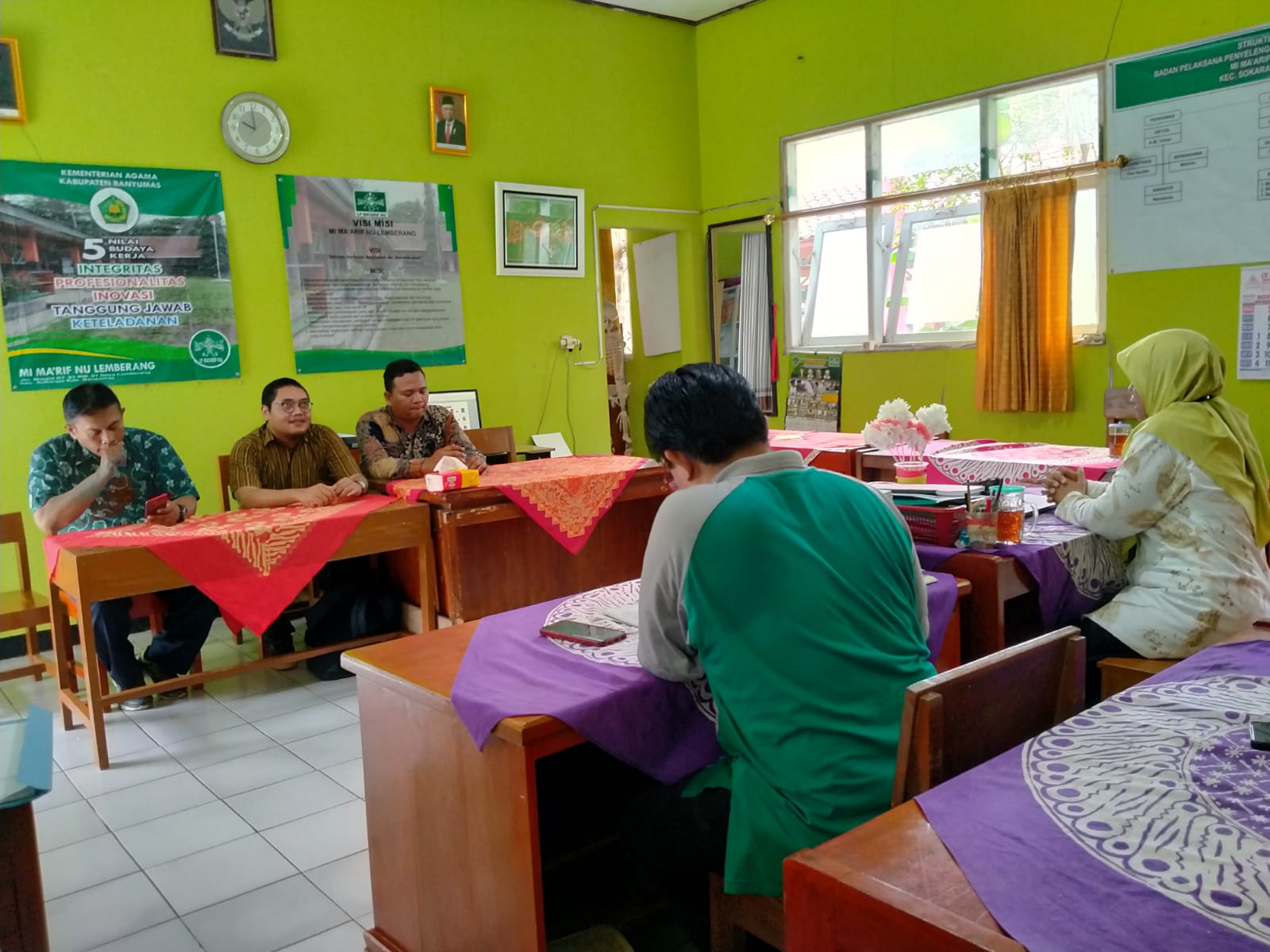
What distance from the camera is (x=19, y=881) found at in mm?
1403

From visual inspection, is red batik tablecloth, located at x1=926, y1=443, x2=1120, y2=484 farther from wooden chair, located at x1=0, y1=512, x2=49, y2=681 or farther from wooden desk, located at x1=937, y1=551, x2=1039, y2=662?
wooden chair, located at x1=0, y1=512, x2=49, y2=681

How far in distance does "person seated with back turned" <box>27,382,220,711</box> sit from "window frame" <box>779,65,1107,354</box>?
408 cm

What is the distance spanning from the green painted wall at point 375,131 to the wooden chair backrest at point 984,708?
14.2 ft

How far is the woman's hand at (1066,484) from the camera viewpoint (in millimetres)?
2641

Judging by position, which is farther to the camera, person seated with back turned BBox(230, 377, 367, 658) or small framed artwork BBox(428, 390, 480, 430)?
small framed artwork BBox(428, 390, 480, 430)

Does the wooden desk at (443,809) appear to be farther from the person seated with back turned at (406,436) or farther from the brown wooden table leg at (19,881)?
the person seated with back turned at (406,436)

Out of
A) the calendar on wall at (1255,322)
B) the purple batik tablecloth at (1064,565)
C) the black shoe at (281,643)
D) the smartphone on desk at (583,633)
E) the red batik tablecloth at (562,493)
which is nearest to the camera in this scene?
the smartphone on desk at (583,633)

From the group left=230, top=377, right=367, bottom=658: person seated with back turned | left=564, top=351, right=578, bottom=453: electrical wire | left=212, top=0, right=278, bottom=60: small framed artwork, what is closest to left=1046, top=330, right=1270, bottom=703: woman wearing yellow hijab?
left=230, top=377, right=367, bottom=658: person seated with back turned

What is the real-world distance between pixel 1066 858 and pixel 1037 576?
159cm

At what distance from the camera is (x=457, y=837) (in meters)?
1.69

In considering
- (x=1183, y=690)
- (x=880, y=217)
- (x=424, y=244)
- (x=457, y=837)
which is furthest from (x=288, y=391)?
(x=880, y=217)

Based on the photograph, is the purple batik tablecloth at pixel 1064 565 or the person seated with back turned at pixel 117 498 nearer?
the purple batik tablecloth at pixel 1064 565

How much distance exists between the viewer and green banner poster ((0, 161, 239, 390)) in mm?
4363

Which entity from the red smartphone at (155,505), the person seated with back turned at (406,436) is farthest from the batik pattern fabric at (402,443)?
the red smartphone at (155,505)
